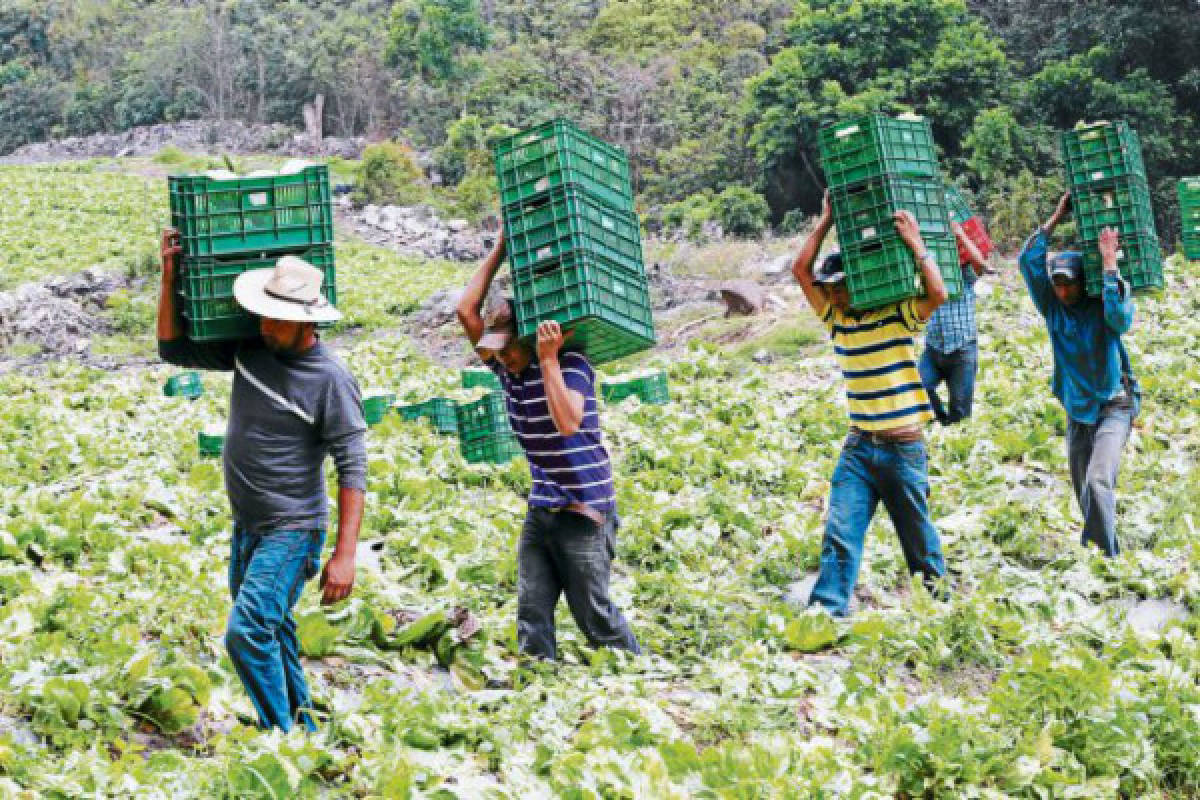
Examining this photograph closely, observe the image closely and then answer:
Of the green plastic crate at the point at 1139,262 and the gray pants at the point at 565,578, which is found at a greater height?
the green plastic crate at the point at 1139,262

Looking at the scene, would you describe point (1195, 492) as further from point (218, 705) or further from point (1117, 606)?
point (218, 705)

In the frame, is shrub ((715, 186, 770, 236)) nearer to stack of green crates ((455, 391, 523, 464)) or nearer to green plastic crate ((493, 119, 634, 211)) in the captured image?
stack of green crates ((455, 391, 523, 464))

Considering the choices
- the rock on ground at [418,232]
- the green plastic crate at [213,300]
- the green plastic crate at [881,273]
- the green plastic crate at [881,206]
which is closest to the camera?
the green plastic crate at [213,300]

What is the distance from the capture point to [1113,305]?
6.63 meters

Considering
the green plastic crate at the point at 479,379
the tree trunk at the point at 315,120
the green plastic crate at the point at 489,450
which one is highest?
the tree trunk at the point at 315,120

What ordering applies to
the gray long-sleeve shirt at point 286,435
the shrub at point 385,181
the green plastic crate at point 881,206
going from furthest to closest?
1. the shrub at point 385,181
2. the green plastic crate at point 881,206
3. the gray long-sleeve shirt at point 286,435

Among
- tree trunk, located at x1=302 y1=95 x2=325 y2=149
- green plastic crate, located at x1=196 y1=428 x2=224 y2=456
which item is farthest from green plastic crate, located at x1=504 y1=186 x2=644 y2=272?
tree trunk, located at x1=302 y1=95 x2=325 y2=149

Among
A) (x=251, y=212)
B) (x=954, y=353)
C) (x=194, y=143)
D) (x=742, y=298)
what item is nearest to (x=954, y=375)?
(x=954, y=353)

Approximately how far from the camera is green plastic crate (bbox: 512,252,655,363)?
197 inches

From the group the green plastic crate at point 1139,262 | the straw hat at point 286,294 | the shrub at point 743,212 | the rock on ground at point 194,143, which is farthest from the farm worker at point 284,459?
the rock on ground at point 194,143

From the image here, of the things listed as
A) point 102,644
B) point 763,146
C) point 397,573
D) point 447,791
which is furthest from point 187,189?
point 763,146

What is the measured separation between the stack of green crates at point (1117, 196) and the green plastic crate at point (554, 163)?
335cm

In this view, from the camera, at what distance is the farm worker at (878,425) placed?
5.96 meters

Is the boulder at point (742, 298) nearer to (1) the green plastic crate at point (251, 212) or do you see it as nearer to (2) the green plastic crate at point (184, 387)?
(2) the green plastic crate at point (184, 387)
